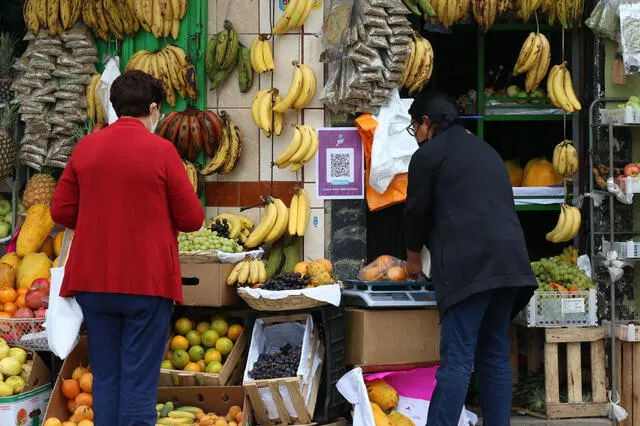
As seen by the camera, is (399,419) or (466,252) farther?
(399,419)

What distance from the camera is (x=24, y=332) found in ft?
20.3

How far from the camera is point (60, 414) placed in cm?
587

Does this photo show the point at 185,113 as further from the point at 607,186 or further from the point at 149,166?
the point at 607,186

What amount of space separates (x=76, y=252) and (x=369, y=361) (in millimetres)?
2184

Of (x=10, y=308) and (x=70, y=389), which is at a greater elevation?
(x=10, y=308)

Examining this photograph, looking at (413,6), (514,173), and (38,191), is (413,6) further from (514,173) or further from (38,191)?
(38,191)

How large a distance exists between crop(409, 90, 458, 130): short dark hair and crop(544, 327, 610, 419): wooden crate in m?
1.77

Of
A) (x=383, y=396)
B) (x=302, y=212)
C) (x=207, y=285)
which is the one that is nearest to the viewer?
(x=383, y=396)

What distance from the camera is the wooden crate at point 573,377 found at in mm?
6500

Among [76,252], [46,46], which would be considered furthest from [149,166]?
[46,46]

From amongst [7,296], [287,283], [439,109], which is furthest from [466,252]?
[7,296]

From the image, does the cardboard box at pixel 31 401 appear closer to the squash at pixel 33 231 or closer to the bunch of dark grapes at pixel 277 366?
the squash at pixel 33 231

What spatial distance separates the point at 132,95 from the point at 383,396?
256 centimetres

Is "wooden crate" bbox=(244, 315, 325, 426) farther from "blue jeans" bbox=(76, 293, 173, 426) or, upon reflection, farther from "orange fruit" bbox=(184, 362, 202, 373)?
"blue jeans" bbox=(76, 293, 173, 426)
